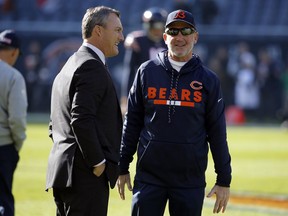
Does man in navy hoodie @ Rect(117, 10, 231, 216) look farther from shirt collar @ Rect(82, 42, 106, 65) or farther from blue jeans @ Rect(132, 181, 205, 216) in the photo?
shirt collar @ Rect(82, 42, 106, 65)

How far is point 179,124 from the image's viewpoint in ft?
17.4

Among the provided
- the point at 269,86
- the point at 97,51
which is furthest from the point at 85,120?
the point at 269,86

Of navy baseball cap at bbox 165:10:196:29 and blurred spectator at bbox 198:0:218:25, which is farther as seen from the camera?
blurred spectator at bbox 198:0:218:25

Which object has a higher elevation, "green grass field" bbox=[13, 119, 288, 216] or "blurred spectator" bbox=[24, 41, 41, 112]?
"green grass field" bbox=[13, 119, 288, 216]

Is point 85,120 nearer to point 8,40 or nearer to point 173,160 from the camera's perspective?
point 173,160

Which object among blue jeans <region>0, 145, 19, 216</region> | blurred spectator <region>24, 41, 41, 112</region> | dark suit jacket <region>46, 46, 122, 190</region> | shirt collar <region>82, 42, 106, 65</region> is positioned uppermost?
shirt collar <region>82, 42, 106, 65</region>

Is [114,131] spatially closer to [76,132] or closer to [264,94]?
[76,132]

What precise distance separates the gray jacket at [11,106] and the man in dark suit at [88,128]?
1.75m

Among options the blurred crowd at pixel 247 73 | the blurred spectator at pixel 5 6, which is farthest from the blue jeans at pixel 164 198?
the blurred spectator at pixel 5 6

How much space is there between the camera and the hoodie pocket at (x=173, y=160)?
5320mm

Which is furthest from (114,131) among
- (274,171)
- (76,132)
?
(274,171)

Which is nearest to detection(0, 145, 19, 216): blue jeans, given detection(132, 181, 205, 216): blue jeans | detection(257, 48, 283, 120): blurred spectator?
detection(132, 181, 205, 216): blue jeans

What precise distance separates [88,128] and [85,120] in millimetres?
54

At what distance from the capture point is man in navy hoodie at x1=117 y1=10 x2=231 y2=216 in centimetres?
532
